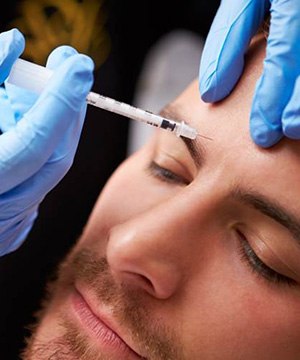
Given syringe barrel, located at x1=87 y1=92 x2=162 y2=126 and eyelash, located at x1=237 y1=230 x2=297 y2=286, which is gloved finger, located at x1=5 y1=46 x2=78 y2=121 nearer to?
syringe barrel, located at x1=87 y1=92 x2=162 y2=126

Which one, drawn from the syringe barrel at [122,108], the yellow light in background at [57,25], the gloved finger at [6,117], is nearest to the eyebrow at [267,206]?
the syringe barrel at [122,108]

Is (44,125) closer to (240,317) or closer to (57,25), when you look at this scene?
(240,317)

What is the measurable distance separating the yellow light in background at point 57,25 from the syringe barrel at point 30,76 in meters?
0.53

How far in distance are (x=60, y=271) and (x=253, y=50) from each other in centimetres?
61

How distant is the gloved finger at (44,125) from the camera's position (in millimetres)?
931

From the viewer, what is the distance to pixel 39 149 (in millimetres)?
938

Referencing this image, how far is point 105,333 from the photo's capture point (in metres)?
1.12

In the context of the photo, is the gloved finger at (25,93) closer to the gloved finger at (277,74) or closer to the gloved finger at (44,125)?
the gloved finger at (44,125)

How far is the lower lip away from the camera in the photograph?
1.11m

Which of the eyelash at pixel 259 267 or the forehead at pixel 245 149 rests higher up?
the forehead at pixel 245 149

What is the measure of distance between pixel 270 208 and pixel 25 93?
48 cm

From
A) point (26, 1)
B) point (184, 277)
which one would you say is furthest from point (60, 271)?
point (26, 1)

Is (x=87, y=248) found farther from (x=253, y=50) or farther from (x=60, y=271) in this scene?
(x=253, y=50)

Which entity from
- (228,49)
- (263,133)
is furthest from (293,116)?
(228,49)
